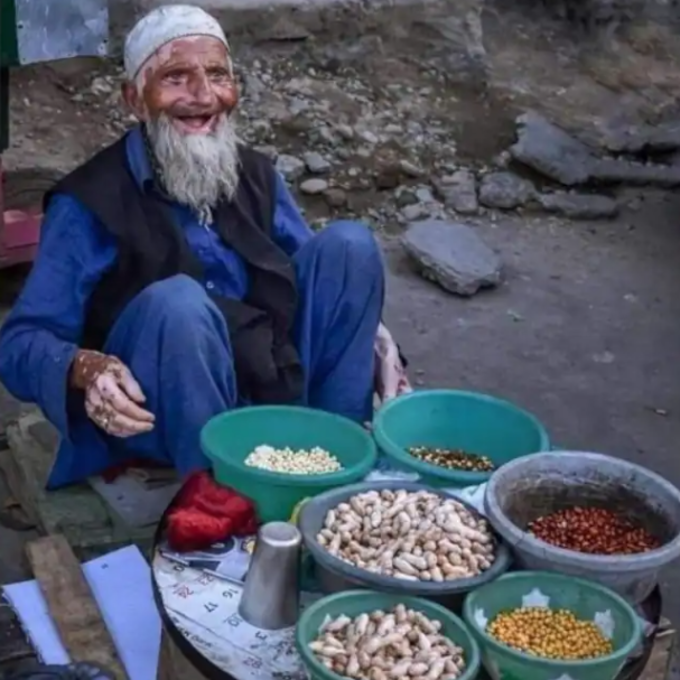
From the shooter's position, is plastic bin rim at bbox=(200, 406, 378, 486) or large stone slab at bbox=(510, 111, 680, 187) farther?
large stone slab at bbox=(510, 111, 680, 187)

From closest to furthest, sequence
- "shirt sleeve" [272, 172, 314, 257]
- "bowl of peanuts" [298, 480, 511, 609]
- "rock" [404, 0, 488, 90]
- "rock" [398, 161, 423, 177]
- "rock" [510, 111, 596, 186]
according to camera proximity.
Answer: "bowl of peanuts" [298, 480, 511, 609], "shirt sleeve" [272, 172, 314, 257], "rock" [398, 161, 423, 177], "rock" [510, 111, 596, 186], "rock" [404, 0, 488, 90]

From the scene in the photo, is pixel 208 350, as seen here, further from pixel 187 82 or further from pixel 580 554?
pixel 580 554

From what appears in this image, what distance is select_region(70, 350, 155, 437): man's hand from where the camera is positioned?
291cm

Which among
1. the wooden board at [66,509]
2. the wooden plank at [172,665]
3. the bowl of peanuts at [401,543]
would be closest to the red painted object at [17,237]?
the wooden board at [66,509]

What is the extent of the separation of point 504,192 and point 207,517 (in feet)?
12.5

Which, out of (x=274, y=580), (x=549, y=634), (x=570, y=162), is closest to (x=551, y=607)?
(x=549, y=634)

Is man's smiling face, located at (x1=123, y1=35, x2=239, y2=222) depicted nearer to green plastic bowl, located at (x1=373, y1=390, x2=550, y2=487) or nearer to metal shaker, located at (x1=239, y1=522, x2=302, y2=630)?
green plastic bowl, located at (x1=373, y1=390, x2=550, y2=487)

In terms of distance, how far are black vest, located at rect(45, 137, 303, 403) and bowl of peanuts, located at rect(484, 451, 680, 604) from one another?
766 millimetres

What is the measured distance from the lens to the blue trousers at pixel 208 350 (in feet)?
10.0

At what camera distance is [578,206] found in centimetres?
632

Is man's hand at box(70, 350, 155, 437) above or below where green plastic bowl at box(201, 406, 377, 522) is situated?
above

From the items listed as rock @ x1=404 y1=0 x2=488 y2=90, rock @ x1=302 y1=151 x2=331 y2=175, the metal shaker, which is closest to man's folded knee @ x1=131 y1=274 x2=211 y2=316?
the metal shaker

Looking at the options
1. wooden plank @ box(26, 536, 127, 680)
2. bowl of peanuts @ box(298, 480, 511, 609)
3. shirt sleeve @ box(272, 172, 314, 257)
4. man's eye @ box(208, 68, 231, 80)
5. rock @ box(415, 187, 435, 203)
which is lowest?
rock @ box(415, 187, 435, 203)

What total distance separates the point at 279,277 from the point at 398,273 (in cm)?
230
